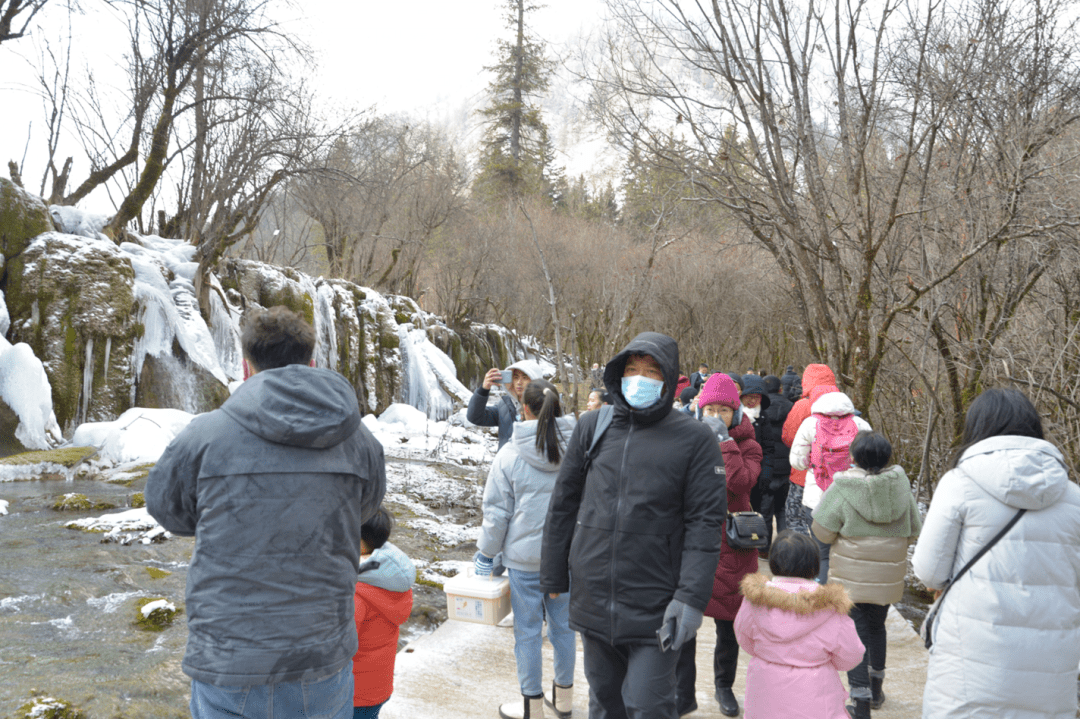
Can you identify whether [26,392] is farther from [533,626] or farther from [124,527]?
[533,626]

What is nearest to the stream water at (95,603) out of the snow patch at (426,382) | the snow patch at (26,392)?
the snow patch at (26,392)

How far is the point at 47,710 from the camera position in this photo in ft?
12.4

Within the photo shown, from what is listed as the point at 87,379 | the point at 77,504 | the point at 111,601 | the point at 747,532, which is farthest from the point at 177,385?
the point at 747,532

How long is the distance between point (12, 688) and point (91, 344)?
28.7 ft

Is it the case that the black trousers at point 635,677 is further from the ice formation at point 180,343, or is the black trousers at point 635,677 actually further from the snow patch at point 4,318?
the snow patch at point 4,318

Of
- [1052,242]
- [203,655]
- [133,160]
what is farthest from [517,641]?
[133,160]

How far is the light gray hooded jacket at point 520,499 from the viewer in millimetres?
3305

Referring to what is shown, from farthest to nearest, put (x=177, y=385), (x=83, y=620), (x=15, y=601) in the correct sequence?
1. (x=177, y=385)
2. (x=15, y=601)
3. (x=83, y=620)

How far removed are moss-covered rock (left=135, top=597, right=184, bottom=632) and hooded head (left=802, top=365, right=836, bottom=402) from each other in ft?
16.5

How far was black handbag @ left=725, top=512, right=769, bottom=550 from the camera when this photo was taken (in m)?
3.16

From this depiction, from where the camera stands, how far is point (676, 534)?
244 centimetres

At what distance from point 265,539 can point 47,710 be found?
3.02 meters

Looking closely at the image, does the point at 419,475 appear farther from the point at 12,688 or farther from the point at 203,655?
the point at 203,655

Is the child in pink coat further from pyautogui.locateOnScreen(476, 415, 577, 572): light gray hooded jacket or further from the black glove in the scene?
pyautogui.locateOnScreen(476, 415, 577, 572): light gray hooded jacket
